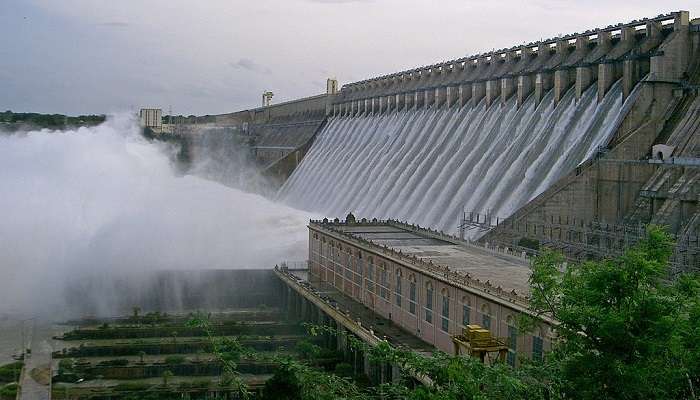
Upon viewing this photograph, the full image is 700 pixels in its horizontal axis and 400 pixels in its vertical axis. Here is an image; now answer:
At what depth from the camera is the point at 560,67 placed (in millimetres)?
38375

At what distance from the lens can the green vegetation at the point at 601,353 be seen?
9.97m

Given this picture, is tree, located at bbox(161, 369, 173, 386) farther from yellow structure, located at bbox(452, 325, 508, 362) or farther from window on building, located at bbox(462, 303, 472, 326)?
yellow structure, located at bbox(452, 325, 508, 362)

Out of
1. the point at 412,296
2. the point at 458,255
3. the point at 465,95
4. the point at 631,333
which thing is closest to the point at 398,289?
the point at 412,296

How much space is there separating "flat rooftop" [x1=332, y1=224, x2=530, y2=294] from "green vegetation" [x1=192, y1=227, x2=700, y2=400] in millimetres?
9415

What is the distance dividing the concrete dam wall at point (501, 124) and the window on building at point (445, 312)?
9.90 metres

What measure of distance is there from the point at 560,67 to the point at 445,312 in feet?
61.4

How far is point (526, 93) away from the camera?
41.4 m

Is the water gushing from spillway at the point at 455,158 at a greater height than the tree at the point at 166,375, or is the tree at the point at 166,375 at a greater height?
the water gushing from spillway at the point at 455,158

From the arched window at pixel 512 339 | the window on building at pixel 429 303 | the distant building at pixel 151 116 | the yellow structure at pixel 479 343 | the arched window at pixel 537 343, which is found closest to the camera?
the yellow structure at pixel 479 343

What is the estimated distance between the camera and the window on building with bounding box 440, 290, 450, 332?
2285cm

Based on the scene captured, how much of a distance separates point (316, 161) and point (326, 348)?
3690 cm

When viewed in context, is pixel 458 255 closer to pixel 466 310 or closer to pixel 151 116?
pixel 466 310

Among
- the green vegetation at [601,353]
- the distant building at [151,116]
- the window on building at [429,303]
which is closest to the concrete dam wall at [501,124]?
the window on building at [429,303]

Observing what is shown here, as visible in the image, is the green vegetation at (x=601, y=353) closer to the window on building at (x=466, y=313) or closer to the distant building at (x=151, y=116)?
the window on building at (x=466, y=313)
